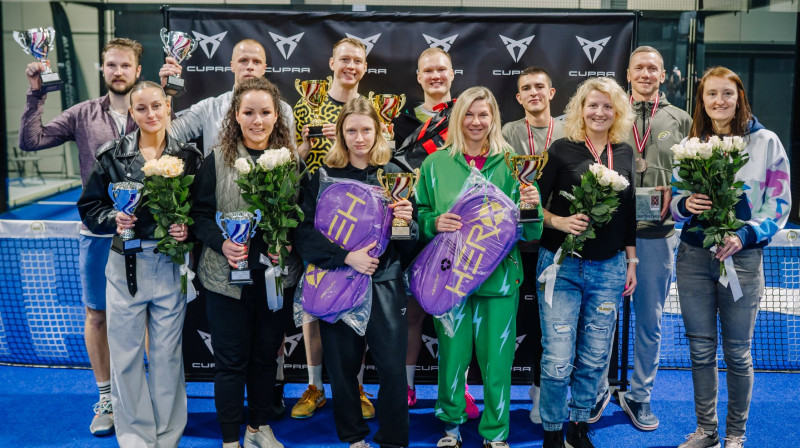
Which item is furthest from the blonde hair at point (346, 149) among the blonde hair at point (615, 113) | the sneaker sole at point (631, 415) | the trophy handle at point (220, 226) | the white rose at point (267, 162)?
the sneaker sole at point (631, 415)

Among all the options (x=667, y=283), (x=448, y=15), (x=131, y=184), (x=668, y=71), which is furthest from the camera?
(x=668, y=71)

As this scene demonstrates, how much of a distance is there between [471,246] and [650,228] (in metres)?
1.41

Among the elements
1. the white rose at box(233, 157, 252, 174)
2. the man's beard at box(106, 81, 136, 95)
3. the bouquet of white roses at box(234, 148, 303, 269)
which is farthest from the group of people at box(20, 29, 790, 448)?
the man's beard at box(106, 81, 136, 95)

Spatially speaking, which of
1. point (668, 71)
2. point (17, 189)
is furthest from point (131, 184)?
point (17, 189)

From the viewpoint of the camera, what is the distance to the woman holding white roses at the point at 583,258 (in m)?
3.76

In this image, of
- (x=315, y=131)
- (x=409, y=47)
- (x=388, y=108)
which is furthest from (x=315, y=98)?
(x=409, y=47)

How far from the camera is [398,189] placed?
352cm

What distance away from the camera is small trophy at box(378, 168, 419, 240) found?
3.48 meters

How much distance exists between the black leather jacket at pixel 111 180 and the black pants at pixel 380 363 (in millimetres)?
1165

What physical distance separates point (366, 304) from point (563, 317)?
1126mm

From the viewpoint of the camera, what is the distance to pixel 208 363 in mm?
5191

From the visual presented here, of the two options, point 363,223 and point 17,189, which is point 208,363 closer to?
point 363,223

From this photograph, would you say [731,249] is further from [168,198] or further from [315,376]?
[168,198]

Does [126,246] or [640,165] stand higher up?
[640,165]
